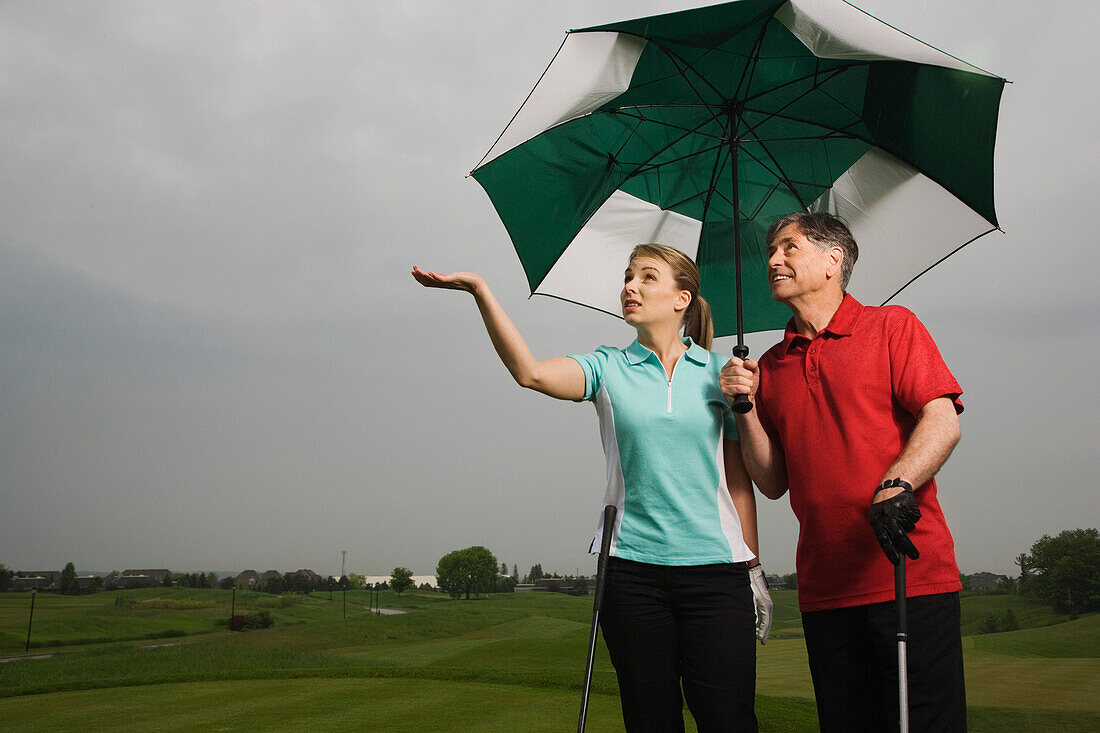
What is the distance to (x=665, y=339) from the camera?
222cm

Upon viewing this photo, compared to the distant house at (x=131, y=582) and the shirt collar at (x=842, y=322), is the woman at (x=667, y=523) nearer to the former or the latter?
the shirt collar at (x=842, y=322)

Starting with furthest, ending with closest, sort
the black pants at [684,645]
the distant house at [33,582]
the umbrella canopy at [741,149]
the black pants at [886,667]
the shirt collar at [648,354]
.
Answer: the distant house at [33,582]
the umbrella canopy at [741,149]
the shirt collar at [648,354]
the black pants at [684,645]
the black pants at [886,667]

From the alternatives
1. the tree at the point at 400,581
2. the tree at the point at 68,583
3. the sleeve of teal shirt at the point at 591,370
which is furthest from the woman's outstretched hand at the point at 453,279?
the tree at the point at 400,581

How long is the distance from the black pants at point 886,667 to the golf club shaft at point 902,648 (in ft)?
0.18

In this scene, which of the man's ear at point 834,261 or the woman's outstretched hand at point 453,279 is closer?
the woman's outstretched hand at point 453,279

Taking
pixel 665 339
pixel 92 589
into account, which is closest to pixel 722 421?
pixel 665 339

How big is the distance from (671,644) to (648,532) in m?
0.28

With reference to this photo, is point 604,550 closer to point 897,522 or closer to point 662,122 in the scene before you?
point 897,522

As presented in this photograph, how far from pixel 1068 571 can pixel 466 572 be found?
43.5 m

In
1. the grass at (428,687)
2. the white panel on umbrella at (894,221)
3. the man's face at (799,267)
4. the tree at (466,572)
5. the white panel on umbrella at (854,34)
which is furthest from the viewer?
the tree at (466,572)

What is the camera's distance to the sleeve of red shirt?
1746 millimetres

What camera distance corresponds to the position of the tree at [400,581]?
6775 centimetres

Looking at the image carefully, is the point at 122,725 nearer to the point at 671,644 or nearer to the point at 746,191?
the point at 671,644

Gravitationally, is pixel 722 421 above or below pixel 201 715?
above
